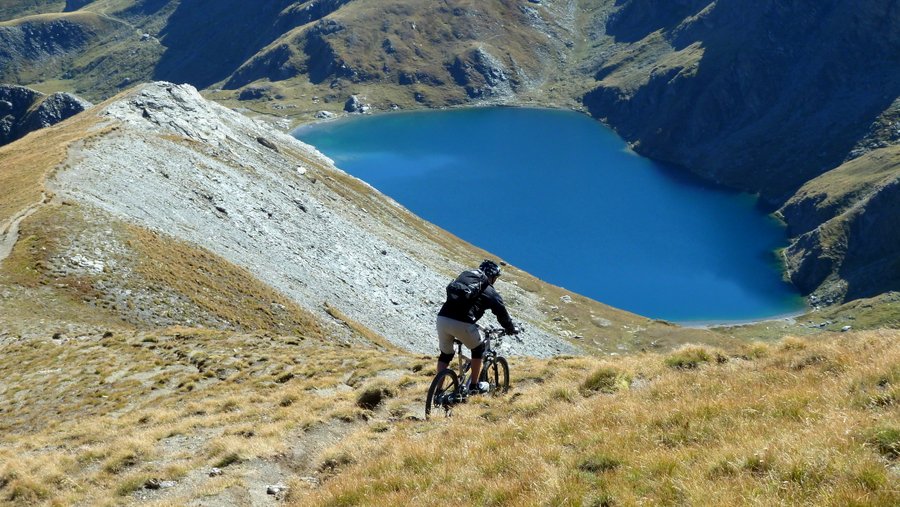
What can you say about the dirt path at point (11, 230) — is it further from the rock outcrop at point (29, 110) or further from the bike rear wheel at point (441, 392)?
the rock outcrop at point (29, 110)

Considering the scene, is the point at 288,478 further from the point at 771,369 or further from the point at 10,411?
the point at 10,411

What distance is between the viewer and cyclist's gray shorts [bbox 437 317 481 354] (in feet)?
54.6

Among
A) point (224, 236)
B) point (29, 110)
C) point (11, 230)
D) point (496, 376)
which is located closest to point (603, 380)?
point (496, 376)

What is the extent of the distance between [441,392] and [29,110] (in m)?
141

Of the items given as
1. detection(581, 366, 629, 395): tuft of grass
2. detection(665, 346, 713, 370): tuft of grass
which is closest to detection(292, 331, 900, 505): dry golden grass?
detection(581, 366, 629, 395): tuft of grass

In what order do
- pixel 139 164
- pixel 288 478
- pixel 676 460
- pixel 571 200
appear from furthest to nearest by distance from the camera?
pixel 571 200
pixel 139 164
pixel 288 478
pixel 676 460

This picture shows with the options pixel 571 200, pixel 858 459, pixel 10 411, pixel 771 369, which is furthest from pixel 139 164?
pixel 571 200

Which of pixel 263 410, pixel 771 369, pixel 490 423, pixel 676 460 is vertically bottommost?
pixel 263 410

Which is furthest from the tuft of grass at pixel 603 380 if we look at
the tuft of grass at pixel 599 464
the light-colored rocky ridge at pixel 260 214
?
the light-colored rocky ridge at pixel 260 214

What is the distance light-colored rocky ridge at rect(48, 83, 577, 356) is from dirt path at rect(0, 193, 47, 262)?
Result: 3.21 metres

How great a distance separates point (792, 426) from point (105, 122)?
76196 millimetres

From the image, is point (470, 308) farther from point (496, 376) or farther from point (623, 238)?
point (623, 238)

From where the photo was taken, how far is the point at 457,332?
55.0ft

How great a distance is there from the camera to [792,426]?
1146cm
